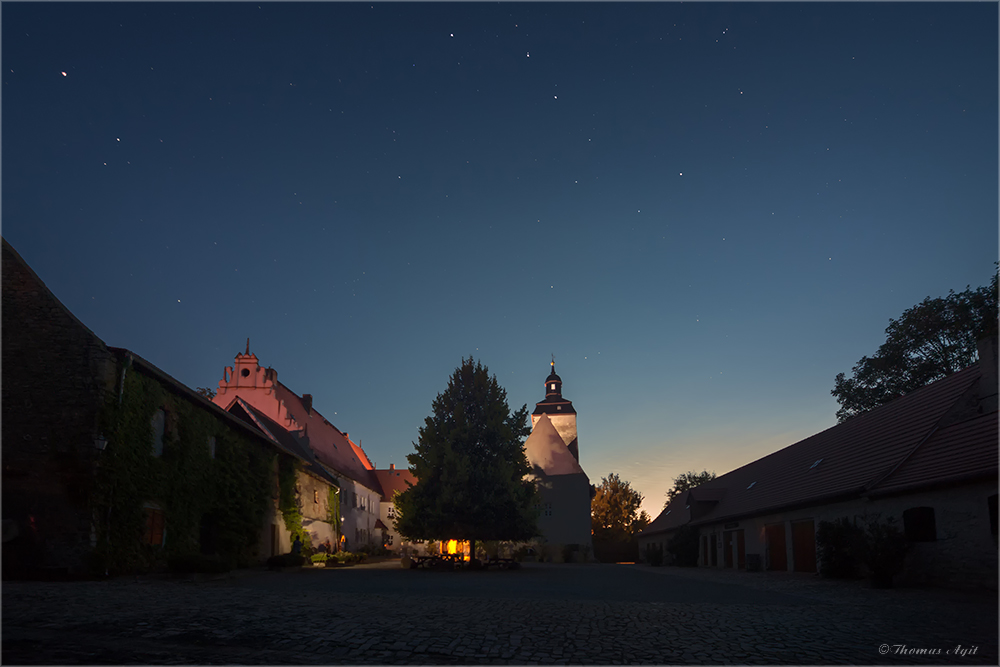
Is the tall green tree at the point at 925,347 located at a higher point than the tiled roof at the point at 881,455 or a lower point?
higher

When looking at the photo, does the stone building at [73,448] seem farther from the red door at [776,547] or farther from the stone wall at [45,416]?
the red door at [776,547]

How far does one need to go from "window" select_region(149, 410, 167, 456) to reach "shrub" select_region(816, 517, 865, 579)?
21066 millimetres

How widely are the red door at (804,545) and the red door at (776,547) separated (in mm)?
1196

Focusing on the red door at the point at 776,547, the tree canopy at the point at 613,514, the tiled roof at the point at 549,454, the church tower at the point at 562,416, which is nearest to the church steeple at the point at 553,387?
the church tower at the point at 562,416

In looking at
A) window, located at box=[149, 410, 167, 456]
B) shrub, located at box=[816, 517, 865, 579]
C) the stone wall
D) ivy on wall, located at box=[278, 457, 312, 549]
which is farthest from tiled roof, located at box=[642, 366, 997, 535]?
the stone wall

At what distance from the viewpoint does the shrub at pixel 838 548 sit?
2037cm

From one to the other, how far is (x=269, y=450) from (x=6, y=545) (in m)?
14.3

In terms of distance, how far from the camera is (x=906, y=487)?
62.3ft

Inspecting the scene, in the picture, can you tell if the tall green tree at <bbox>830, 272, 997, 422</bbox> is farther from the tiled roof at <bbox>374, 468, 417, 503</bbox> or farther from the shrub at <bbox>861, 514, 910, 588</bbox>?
the tiled roof at <bbox>374, 468, 417, 503</bbox>

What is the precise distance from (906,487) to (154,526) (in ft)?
72.0

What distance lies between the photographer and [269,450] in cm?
3161

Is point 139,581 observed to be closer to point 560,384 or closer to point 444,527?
point 444,527

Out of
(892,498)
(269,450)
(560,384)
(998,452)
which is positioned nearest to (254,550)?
(269,450)

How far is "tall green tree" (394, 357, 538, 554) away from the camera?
3039 centimetres
